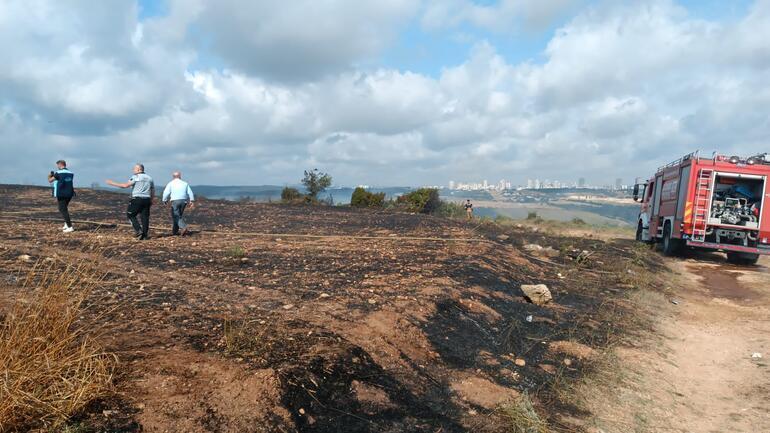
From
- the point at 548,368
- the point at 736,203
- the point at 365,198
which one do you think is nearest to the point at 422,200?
the point at 365,198

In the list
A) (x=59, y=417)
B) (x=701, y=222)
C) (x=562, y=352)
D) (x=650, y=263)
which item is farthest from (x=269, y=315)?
(x=701, y=222)

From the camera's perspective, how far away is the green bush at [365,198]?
30.2 meters

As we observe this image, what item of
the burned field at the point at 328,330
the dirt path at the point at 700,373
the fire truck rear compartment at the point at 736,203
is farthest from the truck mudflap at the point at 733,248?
the burned field at the point at 328,330

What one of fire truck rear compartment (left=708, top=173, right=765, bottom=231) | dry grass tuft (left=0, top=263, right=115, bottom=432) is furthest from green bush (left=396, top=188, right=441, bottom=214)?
dry grass tuft (left=0, top=263, right=115, bottom=432)

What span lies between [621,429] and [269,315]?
11.8ft

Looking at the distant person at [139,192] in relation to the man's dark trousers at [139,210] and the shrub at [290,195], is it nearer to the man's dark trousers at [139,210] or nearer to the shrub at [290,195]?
the man's dark trousers at [139,210]

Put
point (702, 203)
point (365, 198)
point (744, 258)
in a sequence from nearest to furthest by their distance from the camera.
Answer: point (702, 203) < point (744, 258) < point (365, 198)

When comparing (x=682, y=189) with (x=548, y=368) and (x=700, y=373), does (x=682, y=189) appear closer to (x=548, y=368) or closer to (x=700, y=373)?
(x=700, y=373)

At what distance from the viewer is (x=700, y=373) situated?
18.3ft

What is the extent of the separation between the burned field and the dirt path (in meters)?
0.52

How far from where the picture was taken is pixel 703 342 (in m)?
6.78

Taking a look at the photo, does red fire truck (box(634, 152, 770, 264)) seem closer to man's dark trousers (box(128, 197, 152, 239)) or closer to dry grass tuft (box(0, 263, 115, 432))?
man's dark trousers (box(128, 197, 152, 239))

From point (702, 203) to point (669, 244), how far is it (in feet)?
7.45

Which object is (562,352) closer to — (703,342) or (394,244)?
(703,342)
